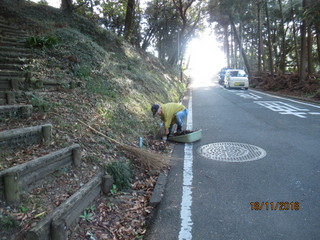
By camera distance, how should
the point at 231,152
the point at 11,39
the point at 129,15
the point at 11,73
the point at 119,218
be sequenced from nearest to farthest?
the point at 119,218 → the point at 11,73 → the point at 231,152 → the point at 11,39 → the point at 129,15

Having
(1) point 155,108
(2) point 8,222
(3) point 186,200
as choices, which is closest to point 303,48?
(1) point 155,108

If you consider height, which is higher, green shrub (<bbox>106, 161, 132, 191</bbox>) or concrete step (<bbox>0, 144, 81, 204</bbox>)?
concrete step (<bbox>0, 144, 81, 204</bbox>)

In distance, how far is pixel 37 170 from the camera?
2.94 m

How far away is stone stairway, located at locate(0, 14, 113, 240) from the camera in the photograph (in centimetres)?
245

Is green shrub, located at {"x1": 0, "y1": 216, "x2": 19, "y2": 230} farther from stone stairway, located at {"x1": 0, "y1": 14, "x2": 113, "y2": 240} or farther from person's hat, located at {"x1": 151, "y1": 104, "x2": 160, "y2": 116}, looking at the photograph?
person's hat, located at {"x1": 151, "y1": 104, "x2": 160, "y2": 116}

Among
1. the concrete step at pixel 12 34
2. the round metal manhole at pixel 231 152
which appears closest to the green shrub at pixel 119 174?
the round metal manhole at pixel 231 152

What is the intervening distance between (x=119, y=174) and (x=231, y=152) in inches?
106

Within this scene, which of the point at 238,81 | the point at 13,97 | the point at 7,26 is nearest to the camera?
the point at 13,97

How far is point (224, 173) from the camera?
173 inches

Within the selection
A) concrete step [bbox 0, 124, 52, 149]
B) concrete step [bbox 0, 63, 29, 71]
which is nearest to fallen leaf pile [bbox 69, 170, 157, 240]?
concrete step [bbox 0, 124, 52, 149]

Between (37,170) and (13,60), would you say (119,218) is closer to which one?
(37,170)

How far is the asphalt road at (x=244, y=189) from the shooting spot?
113 inches

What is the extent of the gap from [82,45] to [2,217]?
7.82m

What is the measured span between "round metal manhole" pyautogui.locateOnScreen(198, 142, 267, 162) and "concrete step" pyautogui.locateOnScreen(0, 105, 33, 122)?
3.40 metres
